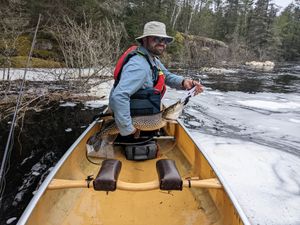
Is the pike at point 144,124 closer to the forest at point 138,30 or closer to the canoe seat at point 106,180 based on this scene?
the canoe seat at point 106,180

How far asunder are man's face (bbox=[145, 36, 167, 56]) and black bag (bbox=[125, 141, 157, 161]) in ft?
3.43

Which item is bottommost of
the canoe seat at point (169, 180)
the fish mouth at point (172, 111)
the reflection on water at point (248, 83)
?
the reflection on water at point (248, 83)

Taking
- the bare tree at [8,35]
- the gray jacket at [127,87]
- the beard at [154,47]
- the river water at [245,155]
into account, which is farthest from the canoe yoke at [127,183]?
the bare tree at [8,35]

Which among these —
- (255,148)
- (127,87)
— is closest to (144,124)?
(127,87)

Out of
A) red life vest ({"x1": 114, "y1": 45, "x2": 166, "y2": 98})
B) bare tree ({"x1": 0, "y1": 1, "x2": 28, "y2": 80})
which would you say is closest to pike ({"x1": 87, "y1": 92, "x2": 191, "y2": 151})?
red life vest ({"x1": 114, "y1": 45, "x2": 166, "y2": 98})

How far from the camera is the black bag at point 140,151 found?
3.30m

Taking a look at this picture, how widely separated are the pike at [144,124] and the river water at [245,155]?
781 mm

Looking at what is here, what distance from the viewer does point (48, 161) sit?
432 cm

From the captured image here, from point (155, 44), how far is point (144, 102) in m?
0.63

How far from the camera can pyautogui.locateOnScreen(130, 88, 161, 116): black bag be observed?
3098 millimetres

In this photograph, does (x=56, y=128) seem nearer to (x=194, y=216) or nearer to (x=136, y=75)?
(x=136, y=75)

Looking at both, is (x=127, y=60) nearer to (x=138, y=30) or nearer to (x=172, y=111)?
(x=172, y=111)

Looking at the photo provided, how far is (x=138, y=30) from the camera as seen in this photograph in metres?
21.6

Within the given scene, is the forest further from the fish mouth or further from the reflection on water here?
the fish mouth
